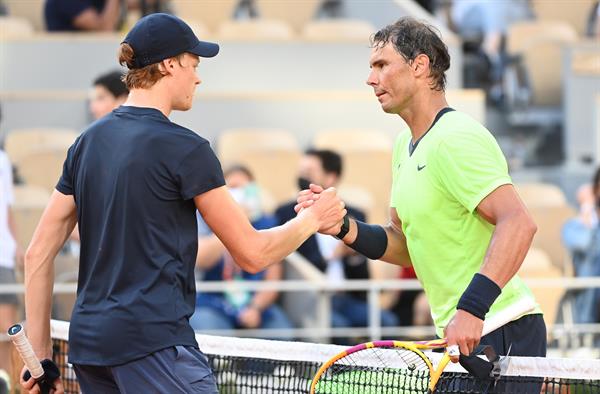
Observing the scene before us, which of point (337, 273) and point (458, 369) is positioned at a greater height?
point (458, 369)

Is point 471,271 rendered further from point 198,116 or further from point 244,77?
point 244,77

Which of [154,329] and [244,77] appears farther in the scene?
[244,77]

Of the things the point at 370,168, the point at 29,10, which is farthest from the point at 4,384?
the point at 29,10

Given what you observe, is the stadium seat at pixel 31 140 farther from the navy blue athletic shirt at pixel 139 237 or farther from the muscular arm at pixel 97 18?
the navy blue athletic shirt at pixel 139 237

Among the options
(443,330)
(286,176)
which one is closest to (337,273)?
(286,176)

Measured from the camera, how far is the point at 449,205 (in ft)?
14.4

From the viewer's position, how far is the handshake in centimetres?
461

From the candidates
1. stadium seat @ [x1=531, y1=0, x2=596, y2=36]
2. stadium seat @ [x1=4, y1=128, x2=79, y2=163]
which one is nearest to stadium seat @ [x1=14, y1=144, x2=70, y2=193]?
stadium seat @ [x1=4, y1=128, x2=79, y2=163]

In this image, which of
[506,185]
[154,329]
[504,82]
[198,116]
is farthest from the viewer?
[504,82]

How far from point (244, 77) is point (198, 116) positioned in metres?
1.04

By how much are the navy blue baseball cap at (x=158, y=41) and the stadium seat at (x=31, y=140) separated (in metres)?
7.38

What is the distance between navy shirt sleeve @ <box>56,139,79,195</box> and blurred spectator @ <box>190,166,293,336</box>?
477 centimetres

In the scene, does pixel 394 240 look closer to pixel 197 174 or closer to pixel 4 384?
pixel 197 174

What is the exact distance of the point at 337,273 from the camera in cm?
968
